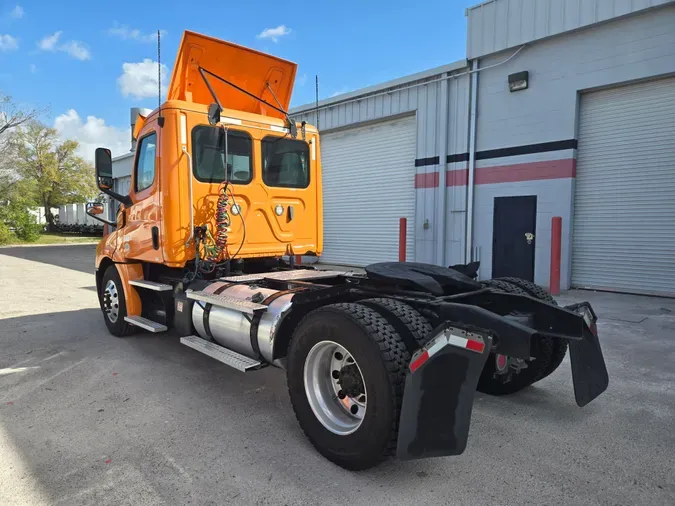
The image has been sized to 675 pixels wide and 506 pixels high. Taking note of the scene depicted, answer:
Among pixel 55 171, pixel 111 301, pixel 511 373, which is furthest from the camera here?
pixel 55 171

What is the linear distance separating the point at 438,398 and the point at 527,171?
937 cm

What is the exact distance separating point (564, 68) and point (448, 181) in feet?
11.7

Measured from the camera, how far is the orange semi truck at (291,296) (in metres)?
2.57

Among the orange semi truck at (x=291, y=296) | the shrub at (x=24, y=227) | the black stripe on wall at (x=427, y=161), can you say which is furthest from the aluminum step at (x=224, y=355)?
the shrub at (x=24, y=227)

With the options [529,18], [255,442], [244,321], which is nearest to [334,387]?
[255,442]

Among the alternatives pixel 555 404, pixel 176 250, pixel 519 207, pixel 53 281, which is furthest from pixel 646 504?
pixel 53 281

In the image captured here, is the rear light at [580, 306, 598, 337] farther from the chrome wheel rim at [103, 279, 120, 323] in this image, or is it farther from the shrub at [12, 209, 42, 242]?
the shrub at [12, 209, 42, 242]

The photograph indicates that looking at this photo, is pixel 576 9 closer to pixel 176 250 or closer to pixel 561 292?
pixel 561 292

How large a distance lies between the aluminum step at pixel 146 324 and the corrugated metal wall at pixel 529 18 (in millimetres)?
9778

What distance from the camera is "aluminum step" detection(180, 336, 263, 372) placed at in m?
3.70

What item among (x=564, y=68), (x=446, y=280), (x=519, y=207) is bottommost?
(x=446, y=280)

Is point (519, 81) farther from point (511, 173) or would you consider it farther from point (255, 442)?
point (255, 442)

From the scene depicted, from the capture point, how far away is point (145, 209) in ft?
17.4

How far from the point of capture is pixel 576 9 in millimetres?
9648
